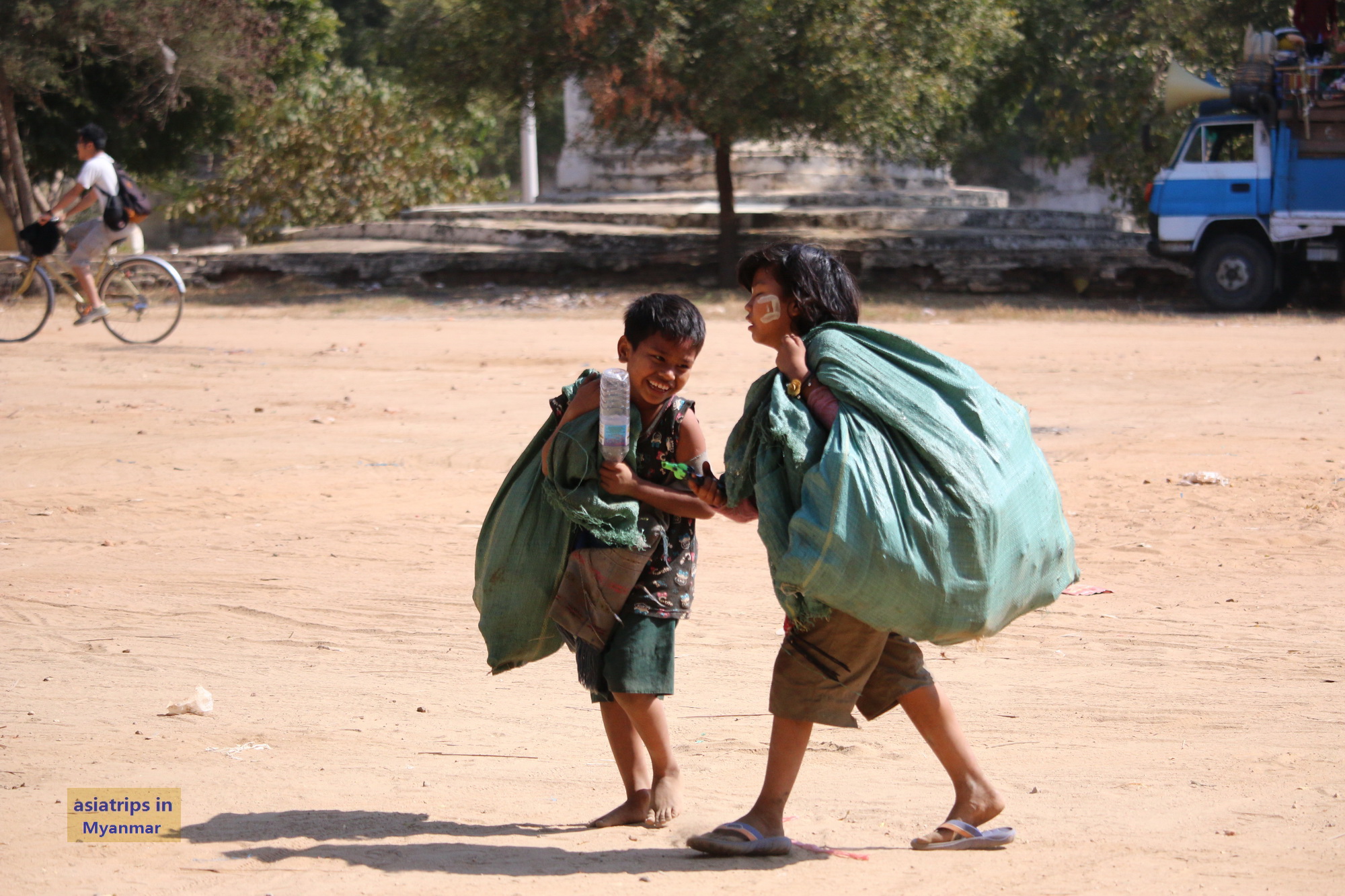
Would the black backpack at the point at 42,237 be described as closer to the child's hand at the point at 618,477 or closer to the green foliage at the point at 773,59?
the green foliage at the point at 773,59

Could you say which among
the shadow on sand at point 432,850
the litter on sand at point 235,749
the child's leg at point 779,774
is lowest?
the litter on sand at point 235,749

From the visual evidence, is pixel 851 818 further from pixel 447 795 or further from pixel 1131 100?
pixel 1131 100

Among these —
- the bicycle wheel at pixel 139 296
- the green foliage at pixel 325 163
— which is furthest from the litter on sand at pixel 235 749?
the green foliage at pixel 325 163

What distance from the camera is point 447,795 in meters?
3.20

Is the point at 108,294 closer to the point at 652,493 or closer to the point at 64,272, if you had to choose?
the point at 64,272

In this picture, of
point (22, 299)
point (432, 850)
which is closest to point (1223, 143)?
point (22, 299)

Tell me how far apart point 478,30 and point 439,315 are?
3.81 m

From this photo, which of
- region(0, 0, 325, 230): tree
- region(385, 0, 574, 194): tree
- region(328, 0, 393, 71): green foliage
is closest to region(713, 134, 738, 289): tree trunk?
region(385, 0, 574, 194): tree

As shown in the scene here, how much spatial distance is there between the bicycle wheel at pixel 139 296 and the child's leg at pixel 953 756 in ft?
32.1

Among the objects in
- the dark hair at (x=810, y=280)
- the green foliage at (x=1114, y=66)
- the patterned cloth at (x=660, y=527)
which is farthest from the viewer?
the green foliage at (x=1114, y=66)

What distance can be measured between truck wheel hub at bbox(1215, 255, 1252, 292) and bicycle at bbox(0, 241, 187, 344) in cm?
1143

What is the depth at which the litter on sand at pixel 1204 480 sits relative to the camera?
261 inches

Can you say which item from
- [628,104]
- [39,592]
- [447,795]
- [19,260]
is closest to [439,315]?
[628,104]

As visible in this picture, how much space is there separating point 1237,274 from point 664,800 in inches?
558
